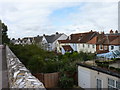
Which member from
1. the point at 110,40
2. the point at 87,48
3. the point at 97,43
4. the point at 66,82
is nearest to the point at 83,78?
the point at 66,82

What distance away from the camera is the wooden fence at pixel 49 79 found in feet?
38.0

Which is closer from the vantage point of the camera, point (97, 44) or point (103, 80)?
point (103, 80)

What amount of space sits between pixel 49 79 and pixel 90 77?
3605mm

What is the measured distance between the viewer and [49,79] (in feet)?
38.6

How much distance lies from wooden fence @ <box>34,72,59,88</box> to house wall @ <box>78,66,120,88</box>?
1.98 m

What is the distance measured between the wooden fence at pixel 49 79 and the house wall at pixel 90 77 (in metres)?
1.98

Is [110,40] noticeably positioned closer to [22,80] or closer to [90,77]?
[90,77]

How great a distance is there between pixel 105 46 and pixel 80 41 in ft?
28.7

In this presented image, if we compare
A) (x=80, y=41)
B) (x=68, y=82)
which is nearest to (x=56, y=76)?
(x=68, y=82)

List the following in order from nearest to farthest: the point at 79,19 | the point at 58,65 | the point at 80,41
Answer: the point at 58,65 < the point at 79,19 < the point at 80,41

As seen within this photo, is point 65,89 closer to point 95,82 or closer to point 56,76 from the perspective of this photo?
point 56,76

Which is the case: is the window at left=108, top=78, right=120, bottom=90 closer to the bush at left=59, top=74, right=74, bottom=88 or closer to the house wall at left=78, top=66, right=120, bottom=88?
the house wall at left=78, top=66, right=120, bottom=88

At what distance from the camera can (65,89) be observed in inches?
437

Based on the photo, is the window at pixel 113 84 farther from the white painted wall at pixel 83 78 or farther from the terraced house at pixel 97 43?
the terraced house at pixel 97 43
